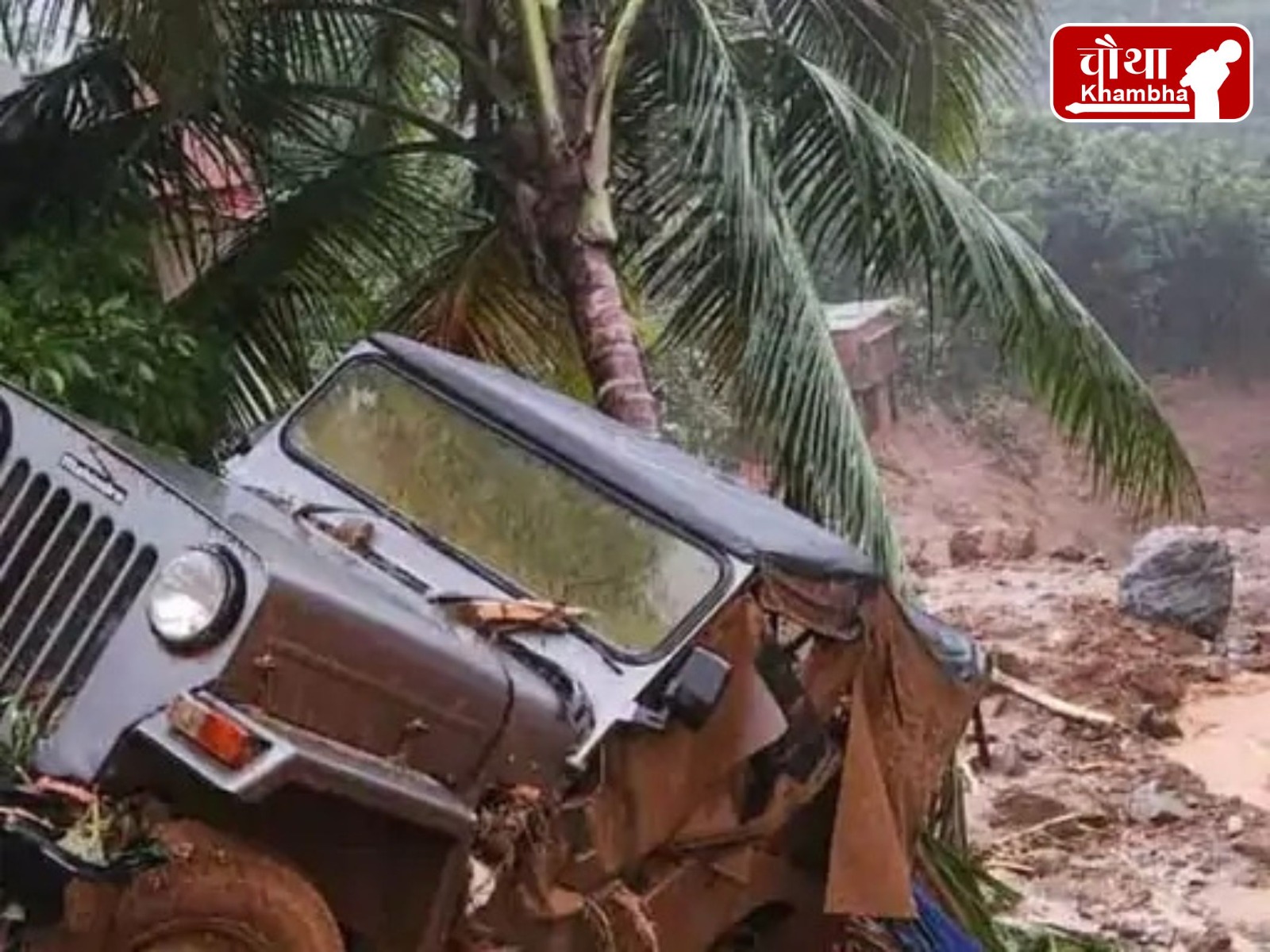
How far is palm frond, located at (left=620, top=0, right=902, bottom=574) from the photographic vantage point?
688cm

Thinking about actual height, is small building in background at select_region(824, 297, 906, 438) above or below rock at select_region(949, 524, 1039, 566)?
above

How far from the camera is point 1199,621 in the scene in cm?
1800

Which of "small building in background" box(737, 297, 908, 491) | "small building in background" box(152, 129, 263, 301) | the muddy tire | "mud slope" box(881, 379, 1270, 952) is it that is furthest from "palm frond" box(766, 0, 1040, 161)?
"small building in background" box(737, 297, 908, 491)

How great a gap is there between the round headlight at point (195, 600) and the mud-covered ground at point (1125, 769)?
6.08m

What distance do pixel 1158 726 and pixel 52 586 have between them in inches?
450

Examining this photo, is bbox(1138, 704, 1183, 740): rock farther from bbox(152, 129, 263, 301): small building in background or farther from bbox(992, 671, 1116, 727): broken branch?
bbox(152, 129, 263, 301): small building in background

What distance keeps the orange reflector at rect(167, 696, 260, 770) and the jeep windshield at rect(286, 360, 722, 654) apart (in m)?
1.27

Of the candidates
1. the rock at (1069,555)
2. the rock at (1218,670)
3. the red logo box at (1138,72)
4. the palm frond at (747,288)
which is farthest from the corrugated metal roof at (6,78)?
the rock at (1069,555)

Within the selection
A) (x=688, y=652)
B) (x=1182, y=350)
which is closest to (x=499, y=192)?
(x=688, y=652)

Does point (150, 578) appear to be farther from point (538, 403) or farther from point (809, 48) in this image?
point (809, 48)

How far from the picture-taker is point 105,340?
655 centimetres

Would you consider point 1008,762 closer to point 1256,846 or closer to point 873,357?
point 1256,846

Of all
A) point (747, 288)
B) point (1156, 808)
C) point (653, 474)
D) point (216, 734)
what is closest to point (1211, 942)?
point (1156, 808)

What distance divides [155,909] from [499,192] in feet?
16.2
